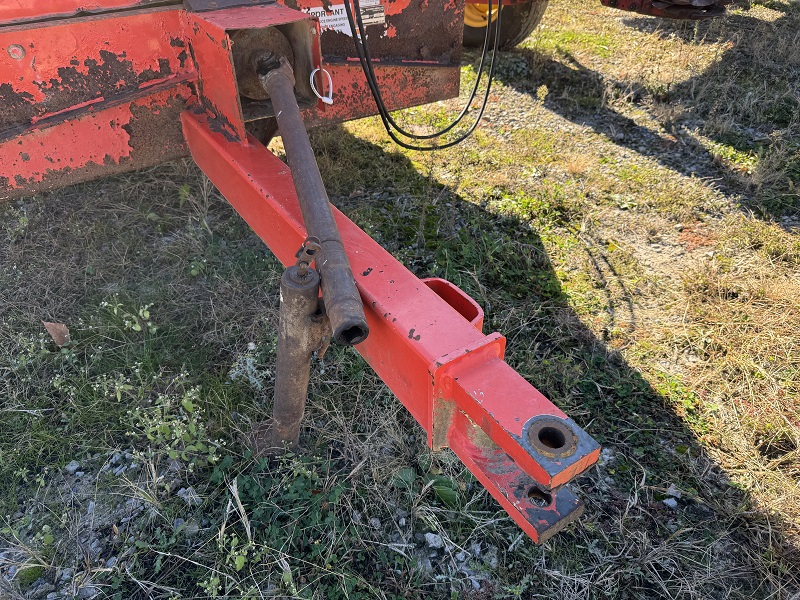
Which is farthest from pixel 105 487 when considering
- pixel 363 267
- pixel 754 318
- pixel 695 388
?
pixel 754 318

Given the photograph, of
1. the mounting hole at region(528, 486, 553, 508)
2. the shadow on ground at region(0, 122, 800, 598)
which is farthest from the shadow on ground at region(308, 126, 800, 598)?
the mounting hole at region(528, 486, 553, 508)

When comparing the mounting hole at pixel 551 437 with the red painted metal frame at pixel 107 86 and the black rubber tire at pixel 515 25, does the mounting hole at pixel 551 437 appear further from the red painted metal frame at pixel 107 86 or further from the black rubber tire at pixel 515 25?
the black rubber tire at pixel 515 25

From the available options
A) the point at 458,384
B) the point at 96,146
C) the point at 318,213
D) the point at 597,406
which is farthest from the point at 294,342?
the point at 597,406

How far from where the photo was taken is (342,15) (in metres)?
2.61

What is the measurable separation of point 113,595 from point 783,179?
4219 mm

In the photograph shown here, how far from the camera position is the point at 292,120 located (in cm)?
183

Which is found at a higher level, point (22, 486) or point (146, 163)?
point (146, 163)

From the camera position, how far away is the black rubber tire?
493cm

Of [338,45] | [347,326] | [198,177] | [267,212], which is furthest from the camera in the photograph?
[198,177]

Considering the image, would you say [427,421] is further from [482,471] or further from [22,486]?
[22,486]

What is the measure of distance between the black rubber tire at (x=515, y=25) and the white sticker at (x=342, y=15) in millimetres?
2593

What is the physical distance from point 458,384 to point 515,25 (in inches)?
182

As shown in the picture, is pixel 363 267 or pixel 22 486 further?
pixel 22 486

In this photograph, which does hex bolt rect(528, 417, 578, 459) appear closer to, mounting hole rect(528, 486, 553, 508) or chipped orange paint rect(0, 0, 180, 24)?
mounting hole rect(528, 486, 553, 508)
